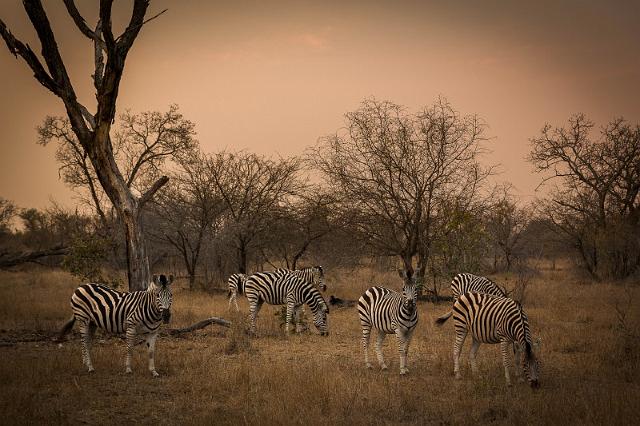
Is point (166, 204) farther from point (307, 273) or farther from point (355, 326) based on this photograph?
point (355, 326)

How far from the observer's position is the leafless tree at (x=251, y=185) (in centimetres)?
2508

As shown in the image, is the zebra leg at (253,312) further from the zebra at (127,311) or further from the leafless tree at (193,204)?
the leafless tree at (193,204)

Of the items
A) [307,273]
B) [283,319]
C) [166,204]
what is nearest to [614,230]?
[307,273]

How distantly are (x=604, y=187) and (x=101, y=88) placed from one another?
23635mm

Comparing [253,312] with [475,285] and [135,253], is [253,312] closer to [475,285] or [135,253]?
[135,253]

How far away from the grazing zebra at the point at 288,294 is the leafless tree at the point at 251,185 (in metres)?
9.63

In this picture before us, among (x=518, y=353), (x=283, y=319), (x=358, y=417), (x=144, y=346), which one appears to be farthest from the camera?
(x=283, y=319)

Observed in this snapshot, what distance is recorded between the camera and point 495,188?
20406 millimetres

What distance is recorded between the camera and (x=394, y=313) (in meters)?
10.0

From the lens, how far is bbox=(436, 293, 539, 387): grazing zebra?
8875 millimetres

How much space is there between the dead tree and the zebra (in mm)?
3644

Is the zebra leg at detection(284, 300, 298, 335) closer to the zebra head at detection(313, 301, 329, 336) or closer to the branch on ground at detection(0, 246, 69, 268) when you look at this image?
the zebra head at detection(313, 301, 329, 336)

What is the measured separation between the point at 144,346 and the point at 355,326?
5848mm

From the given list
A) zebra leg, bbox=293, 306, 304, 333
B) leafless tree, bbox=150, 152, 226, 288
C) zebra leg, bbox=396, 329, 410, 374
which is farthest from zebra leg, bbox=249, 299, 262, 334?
leafless tree, bbox=150, 152, 226, 288
